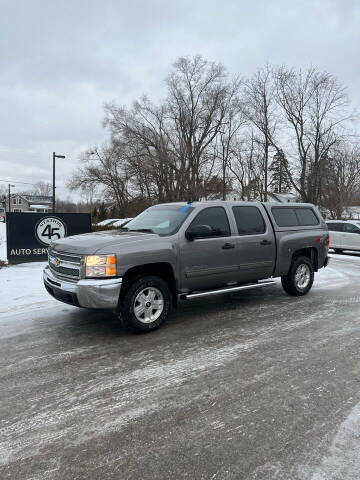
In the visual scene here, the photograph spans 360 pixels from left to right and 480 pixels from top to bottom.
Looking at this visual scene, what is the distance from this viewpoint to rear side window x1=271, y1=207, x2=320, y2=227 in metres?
6.72

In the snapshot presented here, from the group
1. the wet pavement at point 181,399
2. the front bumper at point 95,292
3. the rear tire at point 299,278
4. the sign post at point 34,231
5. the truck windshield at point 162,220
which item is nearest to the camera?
the wet pavement at point 181,399

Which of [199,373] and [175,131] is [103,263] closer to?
[199,373]

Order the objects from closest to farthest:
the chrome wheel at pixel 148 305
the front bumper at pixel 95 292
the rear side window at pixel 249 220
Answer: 1. the front bumper at pixel 95 292
2. the chrome wheel at pixel 148 305
3. the rear side window at pixel 249 220

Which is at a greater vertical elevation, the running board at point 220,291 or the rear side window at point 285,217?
the rear side window at point 285,217

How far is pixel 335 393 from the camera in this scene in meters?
3.16

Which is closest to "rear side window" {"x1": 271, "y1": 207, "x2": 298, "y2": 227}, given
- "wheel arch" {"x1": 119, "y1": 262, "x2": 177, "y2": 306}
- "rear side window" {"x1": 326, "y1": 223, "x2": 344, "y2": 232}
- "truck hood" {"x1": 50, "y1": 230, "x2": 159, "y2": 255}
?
"wheel arch" {"x1": 119, "y1": 262, "x2": 177, "y2": 306}

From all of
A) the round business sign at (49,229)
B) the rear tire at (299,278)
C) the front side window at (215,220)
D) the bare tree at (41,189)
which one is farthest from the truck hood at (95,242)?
the bare tree at (41,189)

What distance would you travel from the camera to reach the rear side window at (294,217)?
6.72 m

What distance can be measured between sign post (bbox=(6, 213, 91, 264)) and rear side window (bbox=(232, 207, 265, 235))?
262 inches

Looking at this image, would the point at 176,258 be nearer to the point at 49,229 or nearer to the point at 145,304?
the point at 145,304

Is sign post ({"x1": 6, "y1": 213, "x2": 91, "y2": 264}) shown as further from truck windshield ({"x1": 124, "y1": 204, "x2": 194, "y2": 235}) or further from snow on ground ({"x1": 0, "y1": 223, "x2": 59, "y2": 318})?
truck windshield ({"x1": 124, "y1": 204, "x2": 194, "y2": 235})

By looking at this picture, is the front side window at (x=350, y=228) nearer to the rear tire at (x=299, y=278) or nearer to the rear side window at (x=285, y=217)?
the rear tire at (x=299, y=278)

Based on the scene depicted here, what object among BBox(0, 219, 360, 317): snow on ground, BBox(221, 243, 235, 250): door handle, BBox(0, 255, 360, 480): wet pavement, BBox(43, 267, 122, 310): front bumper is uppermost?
BBox(221, 243, 235, 250): door handle

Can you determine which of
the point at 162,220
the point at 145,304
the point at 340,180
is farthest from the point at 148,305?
the point at 340,180
